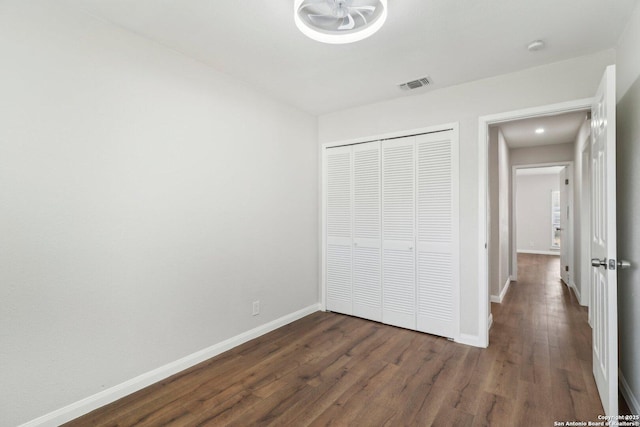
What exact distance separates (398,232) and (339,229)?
780mm

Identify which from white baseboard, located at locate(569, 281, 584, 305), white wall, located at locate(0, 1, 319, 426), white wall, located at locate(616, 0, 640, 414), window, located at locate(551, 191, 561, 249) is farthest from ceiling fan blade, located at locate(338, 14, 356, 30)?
window, located at locate(551, 191, 561, 249)

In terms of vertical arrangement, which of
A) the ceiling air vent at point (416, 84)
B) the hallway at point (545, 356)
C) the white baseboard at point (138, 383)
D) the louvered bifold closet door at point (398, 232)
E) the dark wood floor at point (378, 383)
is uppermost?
the ceiling air vent at point (416, 84)

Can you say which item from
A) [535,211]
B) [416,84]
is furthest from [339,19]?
[535,211]

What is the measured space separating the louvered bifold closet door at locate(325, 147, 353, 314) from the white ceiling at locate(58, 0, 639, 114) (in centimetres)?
106

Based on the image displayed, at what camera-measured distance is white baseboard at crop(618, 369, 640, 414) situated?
1.80 m

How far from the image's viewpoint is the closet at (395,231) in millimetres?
3105

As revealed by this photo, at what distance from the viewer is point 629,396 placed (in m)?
1.93

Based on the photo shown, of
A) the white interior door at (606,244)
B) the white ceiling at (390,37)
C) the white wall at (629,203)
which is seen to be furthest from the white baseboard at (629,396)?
the white ceiling at (390,37)

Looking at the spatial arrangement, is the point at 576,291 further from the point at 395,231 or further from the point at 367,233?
the point at 367,233

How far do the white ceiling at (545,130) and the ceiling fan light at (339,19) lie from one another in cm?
256

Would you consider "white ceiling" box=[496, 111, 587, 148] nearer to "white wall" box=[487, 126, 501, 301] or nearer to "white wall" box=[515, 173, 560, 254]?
"white wall" box=[487, 126, 501, 301]

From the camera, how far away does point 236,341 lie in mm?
2938

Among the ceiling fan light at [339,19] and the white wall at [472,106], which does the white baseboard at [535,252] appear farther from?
the ceiling fan light at [339,19]

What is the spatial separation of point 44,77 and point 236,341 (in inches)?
96.9
